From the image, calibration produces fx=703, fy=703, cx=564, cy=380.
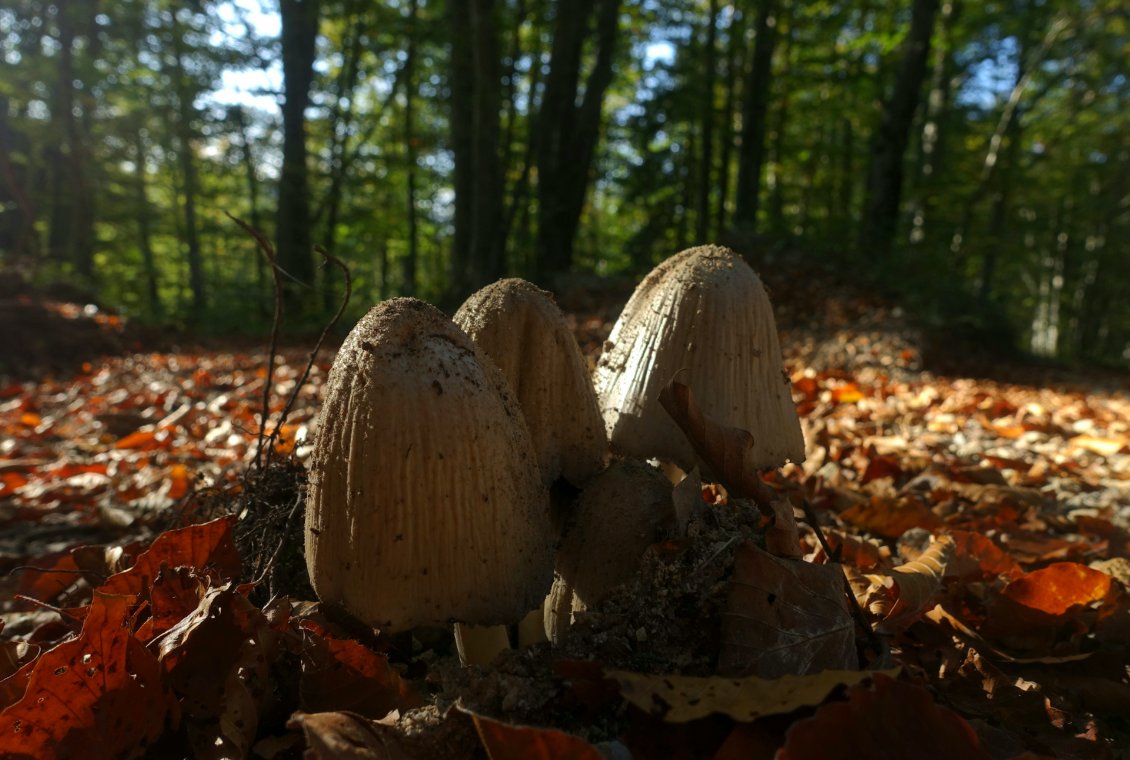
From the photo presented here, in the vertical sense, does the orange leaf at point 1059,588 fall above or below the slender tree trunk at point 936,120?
below

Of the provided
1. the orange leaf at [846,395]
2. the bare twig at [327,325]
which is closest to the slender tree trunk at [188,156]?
the orange leaf at [846,395]

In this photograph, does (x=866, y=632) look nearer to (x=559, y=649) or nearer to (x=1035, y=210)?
(x=559, y=649)

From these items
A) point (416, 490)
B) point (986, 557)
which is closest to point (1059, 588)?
point (986, 557)

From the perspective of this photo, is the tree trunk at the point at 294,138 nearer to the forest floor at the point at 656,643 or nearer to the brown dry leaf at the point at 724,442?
the forest floor at the point at 656,643

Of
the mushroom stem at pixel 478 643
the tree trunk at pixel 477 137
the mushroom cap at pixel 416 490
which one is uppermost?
the tree trunk at pixel 477 137

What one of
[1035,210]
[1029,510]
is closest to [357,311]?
[1029,510]

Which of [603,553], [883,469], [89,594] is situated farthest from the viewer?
[883,469]
